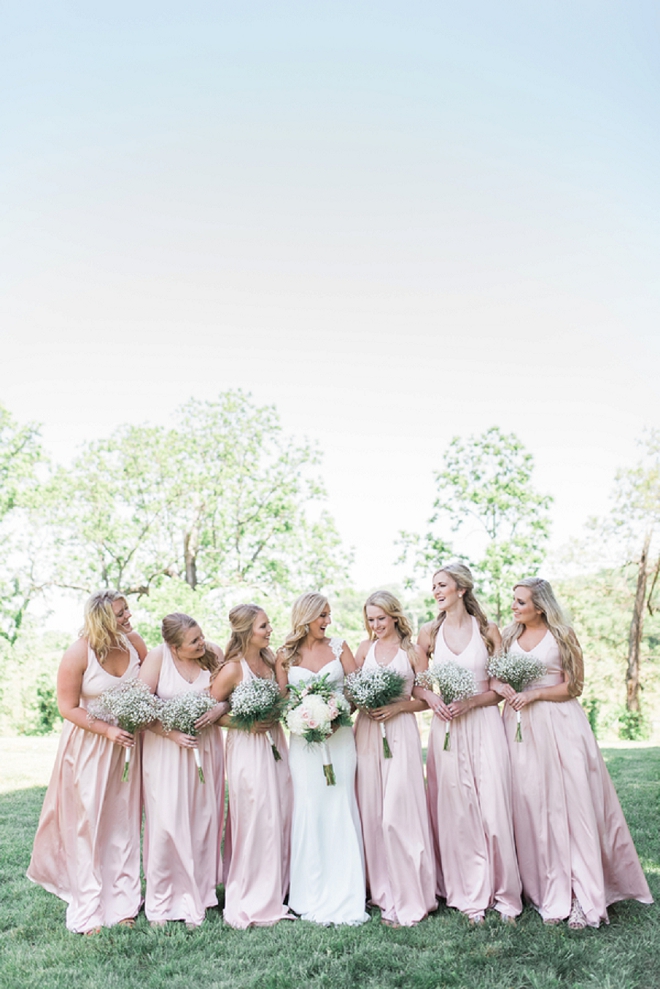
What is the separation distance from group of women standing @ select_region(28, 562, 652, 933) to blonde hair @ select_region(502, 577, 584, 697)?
0.02 m

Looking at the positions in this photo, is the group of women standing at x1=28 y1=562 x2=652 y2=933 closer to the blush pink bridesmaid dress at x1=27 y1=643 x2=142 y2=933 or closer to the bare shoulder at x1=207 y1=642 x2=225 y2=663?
the blush pink bridesmaid dress at x1=27 y1=643 x2=142 y2=933

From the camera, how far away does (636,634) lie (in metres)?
31.6

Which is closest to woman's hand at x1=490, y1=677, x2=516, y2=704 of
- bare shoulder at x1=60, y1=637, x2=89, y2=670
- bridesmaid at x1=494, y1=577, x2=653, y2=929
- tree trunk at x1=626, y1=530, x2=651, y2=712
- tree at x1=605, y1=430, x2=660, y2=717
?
bridesmaid at x1=494, y1=577, x2=653, y2=929

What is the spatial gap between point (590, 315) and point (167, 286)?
53.6ft

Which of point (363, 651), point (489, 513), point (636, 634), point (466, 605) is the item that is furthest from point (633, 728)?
point (363, 651)

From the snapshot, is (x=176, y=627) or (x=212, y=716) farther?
(x=176, y=627)

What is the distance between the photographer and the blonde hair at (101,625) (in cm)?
659

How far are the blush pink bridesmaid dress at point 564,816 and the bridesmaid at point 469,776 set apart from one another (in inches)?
7.1

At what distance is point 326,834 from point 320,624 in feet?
5.77

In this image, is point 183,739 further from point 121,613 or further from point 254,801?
point 121,613

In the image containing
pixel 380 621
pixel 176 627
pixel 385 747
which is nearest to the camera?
pixel 385 747

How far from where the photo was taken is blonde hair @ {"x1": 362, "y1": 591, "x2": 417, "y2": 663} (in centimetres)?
691

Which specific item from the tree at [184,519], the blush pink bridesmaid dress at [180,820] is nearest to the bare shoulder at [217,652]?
the blush pink bridesmaid dress at [180,820]

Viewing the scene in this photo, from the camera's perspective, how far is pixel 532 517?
31.3 metres
